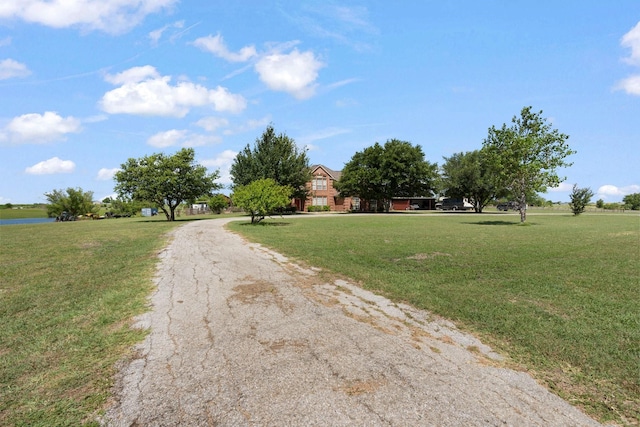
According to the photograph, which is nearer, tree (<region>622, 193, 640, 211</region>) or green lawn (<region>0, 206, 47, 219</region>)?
green lawn (<region>0, 206, 47, 219</region>)

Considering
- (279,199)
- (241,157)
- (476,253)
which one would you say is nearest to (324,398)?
(476,253)

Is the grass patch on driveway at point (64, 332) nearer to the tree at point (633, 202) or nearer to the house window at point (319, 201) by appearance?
the house window at point (319, 201)

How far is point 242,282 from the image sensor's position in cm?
784

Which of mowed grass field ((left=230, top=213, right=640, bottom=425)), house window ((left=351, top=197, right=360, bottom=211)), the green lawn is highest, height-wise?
house window ((left=351, top=197, right=360, bottom=211))

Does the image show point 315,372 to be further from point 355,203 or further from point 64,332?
point 355,203

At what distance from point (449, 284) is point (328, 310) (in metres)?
3.62

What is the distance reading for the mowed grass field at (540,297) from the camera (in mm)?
3754

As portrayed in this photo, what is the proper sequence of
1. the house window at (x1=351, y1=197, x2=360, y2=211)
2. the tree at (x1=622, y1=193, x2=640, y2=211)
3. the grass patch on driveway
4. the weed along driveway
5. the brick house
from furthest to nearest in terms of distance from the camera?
the tree at (x1=622, y1=193, x2=640, y2=211) → the house window at (x1=351, y1=197, x2=360, y2=211) → the brick house → the grass patch on driveway → the weed along driveway

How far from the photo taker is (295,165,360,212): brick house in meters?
61.7

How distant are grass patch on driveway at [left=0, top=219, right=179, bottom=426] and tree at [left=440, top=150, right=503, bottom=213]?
5655 centimetres

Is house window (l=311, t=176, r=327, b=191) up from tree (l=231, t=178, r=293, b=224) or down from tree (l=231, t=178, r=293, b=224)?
up

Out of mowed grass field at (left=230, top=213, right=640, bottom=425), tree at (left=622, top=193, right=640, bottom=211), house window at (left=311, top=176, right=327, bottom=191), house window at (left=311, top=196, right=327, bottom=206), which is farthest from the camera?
tree at (left=622, top=193, right=640, bottom=211)

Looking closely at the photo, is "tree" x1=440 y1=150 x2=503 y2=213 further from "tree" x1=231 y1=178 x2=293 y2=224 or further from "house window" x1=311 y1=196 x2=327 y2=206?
"tree" x1=231 y1=178 x2=293 y2=224

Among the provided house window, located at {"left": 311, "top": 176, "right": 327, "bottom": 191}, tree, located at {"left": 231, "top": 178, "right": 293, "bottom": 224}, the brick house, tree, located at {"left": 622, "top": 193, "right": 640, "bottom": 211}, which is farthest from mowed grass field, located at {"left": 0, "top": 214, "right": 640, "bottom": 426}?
tree, located at {"left": 622, "top": 193, "right": 640, "bottom": 211}
